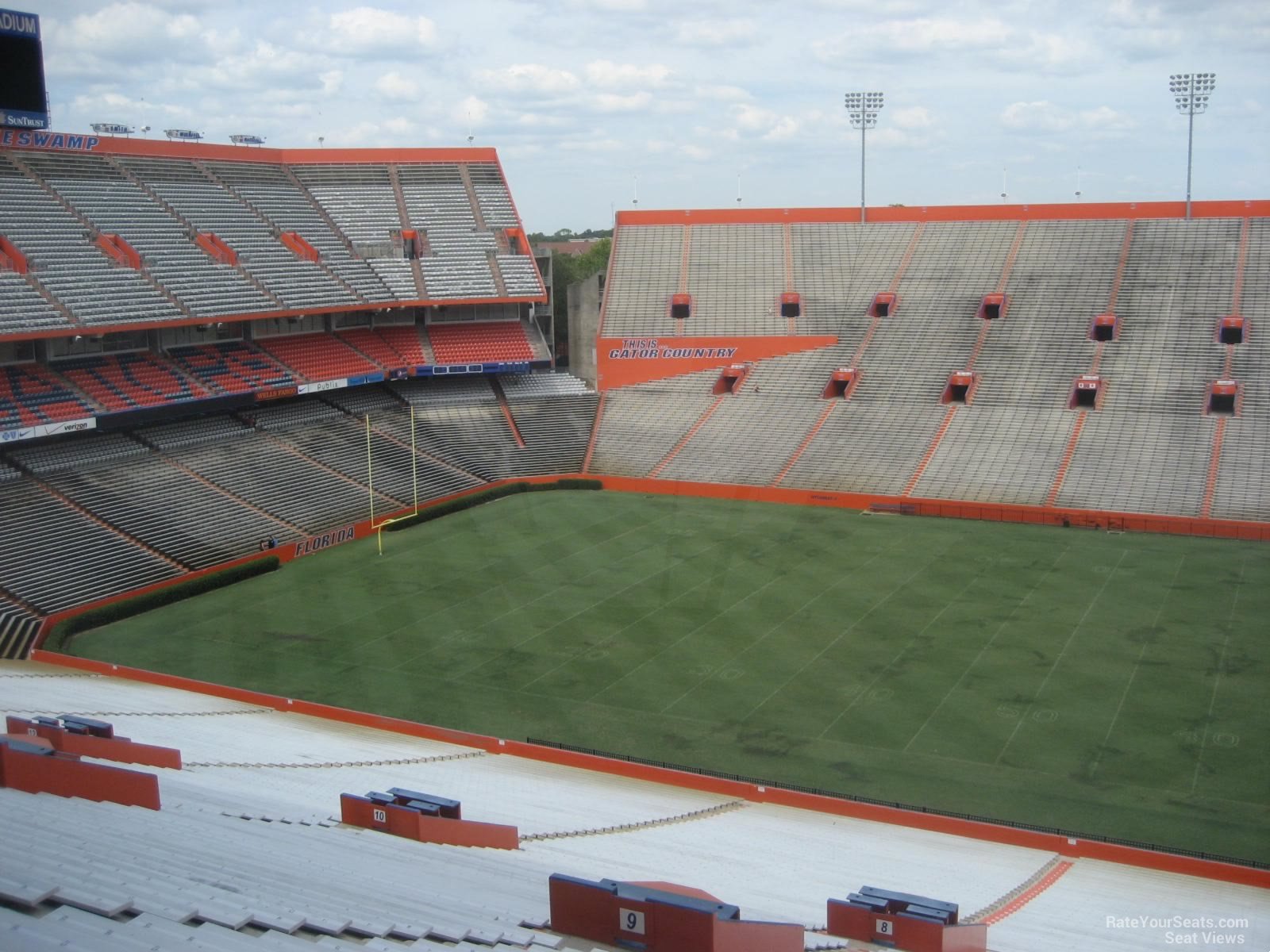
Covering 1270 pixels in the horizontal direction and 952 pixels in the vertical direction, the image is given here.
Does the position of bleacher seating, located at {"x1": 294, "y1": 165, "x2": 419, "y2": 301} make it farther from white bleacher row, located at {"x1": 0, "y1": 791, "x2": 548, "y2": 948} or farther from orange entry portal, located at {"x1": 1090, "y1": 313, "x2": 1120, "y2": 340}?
white bleacher row, located at {"x1": 0, "y1": 791, "x2": 548, "y2": 948}

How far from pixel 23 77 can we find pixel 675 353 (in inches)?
987

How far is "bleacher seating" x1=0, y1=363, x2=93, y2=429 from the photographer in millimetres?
32531

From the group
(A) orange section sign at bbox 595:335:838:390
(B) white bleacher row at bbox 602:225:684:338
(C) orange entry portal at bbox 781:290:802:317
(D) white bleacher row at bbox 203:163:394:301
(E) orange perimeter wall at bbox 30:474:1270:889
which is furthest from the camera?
(B) white bleacher row at bbox 602:225:684:338

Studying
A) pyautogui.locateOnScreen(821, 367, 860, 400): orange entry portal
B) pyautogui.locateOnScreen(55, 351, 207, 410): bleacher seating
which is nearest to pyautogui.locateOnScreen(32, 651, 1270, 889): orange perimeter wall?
pyautogui.locateOnScreen(55, 351, 207, 410): bleacher seating

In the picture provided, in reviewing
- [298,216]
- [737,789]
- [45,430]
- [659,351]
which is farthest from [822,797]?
[298,216]

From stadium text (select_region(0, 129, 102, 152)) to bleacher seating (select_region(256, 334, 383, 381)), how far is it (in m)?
8.48

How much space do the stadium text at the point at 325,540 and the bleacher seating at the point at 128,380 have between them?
663cm

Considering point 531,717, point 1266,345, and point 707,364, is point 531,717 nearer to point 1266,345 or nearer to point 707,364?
point 707,364

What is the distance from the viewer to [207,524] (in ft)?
110

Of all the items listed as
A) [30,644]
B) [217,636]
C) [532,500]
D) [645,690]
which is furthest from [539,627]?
[532,500]

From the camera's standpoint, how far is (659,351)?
1951 inches

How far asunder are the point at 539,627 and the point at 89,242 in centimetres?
2074

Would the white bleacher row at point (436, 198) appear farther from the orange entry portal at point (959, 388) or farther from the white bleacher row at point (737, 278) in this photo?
the orange entry portal at point (959, 388)

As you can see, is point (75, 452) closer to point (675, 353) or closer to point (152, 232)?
point (152, 232)
